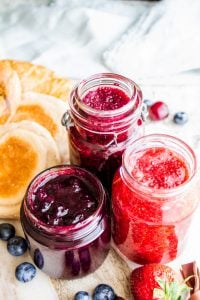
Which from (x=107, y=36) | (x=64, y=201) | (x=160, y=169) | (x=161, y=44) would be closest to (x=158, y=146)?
(x=160, y=169)

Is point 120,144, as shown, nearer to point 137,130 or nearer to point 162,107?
point 137,130

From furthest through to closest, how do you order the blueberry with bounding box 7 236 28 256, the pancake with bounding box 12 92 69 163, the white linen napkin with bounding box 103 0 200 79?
the white linen napkin with bounding box 103 0 200 79, the pancake with bounding box 12 92 69 163, the blueberry with bounding box 7 236 28 256

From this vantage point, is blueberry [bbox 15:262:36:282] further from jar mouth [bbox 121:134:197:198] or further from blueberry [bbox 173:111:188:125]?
blueberry [bbox 173:111:188:125]

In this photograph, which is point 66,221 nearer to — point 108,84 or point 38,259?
point 38,259

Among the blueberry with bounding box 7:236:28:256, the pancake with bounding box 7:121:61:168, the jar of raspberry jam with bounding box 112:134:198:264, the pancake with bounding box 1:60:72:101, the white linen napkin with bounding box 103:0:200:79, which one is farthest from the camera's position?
the white linen napkin with bounding box 103:0:200:79

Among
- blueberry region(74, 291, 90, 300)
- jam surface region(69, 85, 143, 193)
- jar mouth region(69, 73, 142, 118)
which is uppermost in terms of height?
jar mouth region(69, 73, 142, 118)

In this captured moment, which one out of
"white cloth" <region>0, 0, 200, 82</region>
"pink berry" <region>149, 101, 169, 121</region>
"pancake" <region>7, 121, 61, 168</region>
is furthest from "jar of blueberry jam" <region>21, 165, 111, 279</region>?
"white cloth" <region>0, 0, 200, 82</region>
